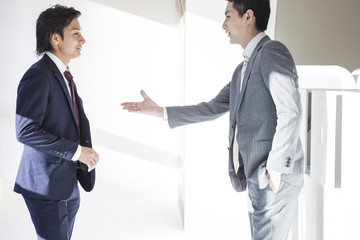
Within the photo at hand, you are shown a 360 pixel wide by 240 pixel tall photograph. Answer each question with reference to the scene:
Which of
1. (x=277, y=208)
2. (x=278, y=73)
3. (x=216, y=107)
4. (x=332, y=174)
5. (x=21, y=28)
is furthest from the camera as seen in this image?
(x=21, y=28)

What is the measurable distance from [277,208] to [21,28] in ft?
11.9

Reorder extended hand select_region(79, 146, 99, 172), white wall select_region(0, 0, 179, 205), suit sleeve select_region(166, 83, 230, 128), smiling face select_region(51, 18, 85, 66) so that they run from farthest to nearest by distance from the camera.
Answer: white wall select_region(0, 0, 179, 205) < suit sleeve select_region(166, 83, 230, 128) < smiling face select_region(51, 18, 85, 66) < extended hand select_region(79, 146, 99, 172)

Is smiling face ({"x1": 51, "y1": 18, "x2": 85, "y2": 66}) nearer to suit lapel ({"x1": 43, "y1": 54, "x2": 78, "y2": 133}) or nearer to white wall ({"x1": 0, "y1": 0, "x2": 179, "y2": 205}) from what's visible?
suit lapel ({"x1": 43, "y1": 54, "x2": 78, "y2": 133})

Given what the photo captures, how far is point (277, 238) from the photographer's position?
194cm

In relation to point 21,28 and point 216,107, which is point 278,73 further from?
point 21,28

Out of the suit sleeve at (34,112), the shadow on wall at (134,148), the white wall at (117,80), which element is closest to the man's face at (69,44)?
the suit sleeve at (34,112)

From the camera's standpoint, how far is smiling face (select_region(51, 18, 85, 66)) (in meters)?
2.11

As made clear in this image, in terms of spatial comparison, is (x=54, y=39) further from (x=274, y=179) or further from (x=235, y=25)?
(x=274, y=179)

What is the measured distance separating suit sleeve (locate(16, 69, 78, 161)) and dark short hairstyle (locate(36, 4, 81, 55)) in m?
0.22

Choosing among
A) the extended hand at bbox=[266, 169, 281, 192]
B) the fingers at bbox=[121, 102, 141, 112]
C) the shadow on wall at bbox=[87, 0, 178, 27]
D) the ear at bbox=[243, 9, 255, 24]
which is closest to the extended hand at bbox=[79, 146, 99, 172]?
the fingers at bbox=[121, 102, 141, 112]

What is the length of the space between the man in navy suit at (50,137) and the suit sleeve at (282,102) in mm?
869

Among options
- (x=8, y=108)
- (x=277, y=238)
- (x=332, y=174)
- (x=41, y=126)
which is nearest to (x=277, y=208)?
(x=277, y=238)

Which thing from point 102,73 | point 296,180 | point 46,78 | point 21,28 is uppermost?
point 21,28

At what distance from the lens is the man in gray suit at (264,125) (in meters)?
1.80
